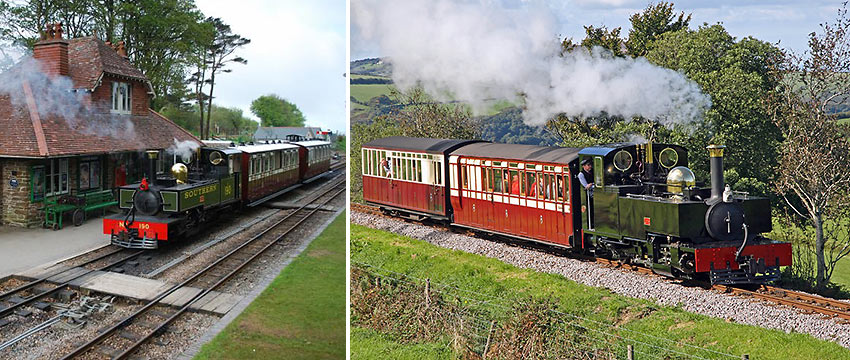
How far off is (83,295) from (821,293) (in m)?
5.47

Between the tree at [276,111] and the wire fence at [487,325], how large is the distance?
1.75m

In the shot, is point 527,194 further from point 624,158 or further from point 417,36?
point 417,36

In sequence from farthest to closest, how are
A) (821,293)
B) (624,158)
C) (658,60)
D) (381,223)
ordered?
(381,223), (624,158), (658,60), (821,293)

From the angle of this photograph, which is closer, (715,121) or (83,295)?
(715,121)

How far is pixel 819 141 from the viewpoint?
3605mm

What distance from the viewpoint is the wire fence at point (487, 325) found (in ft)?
13.7

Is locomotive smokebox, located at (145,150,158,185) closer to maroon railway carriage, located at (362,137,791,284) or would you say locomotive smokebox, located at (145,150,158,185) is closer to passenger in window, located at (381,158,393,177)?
maroon railway carriage, located at (362,137,791,284)

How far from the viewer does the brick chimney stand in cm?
514

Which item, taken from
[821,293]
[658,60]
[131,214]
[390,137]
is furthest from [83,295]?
[821,293]

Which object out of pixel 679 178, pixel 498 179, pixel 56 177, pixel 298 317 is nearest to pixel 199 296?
pixel 298 317

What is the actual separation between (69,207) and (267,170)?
345cm

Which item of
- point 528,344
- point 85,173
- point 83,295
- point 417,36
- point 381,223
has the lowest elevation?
point 528,344

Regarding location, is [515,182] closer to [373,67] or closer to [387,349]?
[373,67]

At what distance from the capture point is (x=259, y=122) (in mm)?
6684
